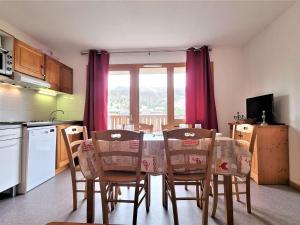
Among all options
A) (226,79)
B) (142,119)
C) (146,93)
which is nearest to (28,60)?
(146,93)

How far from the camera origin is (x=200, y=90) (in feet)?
13.9

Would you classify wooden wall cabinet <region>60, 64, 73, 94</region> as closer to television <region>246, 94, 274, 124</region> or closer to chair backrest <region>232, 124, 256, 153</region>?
chair backrest <region>232, 124, 256, 153</region>

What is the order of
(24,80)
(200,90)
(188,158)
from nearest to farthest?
1. (188,158)
2. (24,80)
3. (200,90)

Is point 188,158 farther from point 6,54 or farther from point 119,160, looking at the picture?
point 6,54

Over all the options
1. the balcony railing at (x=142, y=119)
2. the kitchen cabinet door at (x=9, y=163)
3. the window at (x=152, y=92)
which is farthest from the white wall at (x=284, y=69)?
the kitchen cabinet door at (x=9, y=163)

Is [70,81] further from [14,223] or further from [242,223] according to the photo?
[242,223]

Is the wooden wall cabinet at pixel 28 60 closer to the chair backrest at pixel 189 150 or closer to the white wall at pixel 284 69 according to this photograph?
the chair backrest at pixel 189 150

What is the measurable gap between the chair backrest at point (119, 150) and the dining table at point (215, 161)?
9 cm

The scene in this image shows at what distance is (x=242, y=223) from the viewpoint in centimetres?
191

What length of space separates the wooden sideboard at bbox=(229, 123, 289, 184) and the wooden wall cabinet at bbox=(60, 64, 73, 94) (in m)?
3.71

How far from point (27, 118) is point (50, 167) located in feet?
3.58

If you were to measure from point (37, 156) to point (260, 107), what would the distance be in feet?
11.7

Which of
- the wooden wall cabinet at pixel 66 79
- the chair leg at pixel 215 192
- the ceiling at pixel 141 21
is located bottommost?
the chair leg at pixel 215 192

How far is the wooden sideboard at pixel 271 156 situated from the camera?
297 cm
